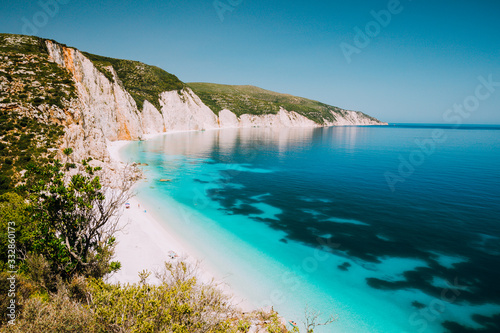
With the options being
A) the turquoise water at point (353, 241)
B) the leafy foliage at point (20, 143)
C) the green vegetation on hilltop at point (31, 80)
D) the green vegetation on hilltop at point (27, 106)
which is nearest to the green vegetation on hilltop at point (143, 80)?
the green vegetation on hilltop at point (31, 80)

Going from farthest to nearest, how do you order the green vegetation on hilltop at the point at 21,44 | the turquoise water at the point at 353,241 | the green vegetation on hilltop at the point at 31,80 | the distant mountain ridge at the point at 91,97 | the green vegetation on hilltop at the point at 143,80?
the green vegetation on hilltop at the point at 143,80 → the green vegetation on hilltop at the point at 21,44 → the distant mountain ridge at the point at 91,97 → the green vegetation on hilltop at the point at 31,80 → the turquoise water at the point at 353,241

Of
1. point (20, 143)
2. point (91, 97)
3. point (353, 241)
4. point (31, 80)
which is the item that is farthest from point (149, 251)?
point (91, 97)

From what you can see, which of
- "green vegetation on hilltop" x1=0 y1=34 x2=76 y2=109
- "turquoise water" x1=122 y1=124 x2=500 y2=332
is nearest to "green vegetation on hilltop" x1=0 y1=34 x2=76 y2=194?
"green vegetation on hilltop" x1=0 y1=34 x2=76 y2=109

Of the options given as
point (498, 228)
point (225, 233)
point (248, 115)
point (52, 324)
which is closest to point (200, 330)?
point (52, 324)

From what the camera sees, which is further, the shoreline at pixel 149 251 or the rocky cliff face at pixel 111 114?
the rocky cliff face at pixel 111 114

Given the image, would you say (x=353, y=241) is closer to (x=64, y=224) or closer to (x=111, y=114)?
(x=64, y=224)

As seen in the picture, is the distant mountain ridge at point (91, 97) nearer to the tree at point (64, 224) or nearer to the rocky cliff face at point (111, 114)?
Answer: the rocky cliff face at point (111, 114)

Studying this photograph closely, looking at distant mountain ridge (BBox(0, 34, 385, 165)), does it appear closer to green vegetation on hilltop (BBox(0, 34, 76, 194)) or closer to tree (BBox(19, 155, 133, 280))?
green vegetation on hilltop (BBox(0, 34, 76, 194))

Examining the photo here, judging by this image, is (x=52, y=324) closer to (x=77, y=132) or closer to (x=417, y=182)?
(x=77, y=132)
